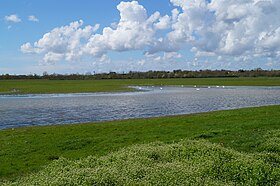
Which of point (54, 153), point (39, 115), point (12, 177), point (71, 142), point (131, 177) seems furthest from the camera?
point (39, 115)

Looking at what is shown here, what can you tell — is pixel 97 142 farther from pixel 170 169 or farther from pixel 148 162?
pixel 170 169

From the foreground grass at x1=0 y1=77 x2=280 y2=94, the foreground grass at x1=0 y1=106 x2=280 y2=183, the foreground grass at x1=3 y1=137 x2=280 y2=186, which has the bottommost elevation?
the foreground grass at x1=0 y1=77 x2=280 y2=94

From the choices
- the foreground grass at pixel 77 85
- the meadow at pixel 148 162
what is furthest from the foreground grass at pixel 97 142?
the foreground grass at pixel 77 85

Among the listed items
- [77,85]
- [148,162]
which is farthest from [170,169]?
[77,85]

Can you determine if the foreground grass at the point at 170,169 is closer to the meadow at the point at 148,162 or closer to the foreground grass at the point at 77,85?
the meadow at the point at 148,162

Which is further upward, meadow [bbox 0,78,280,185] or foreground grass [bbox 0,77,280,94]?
meadow [bbox 0,78,280,185]

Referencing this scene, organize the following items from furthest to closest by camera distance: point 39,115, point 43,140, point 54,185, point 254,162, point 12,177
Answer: point 39,115 < point 43,140 < point 12,177 < point 254,162 < point 54,185

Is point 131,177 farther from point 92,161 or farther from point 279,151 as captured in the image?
point 279,151

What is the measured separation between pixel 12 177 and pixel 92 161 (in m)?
3.96

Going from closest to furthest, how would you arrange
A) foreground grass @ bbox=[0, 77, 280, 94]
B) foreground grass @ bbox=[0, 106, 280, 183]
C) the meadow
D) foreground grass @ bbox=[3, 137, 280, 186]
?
foreground grass @ bbox=[3, 137, 280, 186], the meadow, foreground grass @ bbox=[0, 106, 280, 183], foreground grass @ bbox=[0, 77, 280, 94]

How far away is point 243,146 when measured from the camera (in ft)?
53.2

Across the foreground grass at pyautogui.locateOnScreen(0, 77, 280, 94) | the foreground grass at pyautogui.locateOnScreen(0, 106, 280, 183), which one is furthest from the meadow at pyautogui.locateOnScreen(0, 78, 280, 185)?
the foreground grass at pyautogui.locateOnScreen(0, 77, 280, 94)

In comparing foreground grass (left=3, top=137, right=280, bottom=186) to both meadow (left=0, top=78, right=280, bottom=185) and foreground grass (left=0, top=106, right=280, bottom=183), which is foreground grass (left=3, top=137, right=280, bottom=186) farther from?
foreground grass (left=0, top=106, right=280, bottom=183)

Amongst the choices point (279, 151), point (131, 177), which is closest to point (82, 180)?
point (131, 177)
